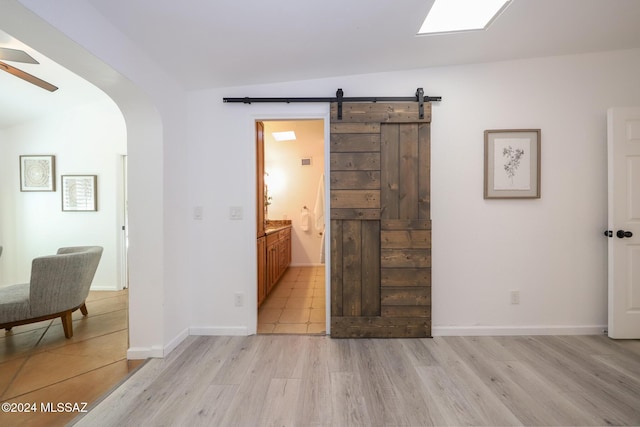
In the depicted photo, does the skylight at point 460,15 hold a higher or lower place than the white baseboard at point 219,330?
higher

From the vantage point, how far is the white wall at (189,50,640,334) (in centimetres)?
247

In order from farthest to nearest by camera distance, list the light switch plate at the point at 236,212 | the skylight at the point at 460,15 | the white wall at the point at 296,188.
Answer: the white wall at the point at 296,188 → the light switch plate at the point at 236,212 → the skylight at the point at 460,15

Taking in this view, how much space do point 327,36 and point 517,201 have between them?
224 centimetres

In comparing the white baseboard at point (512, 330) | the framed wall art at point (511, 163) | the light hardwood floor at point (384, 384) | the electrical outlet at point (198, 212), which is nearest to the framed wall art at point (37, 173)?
the electrical outlet at point (198, 212)

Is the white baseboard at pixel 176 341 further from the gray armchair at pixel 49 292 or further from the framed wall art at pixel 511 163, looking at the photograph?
the framed wall art at pixel 511 163

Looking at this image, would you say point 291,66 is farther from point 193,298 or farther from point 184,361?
point 184,361

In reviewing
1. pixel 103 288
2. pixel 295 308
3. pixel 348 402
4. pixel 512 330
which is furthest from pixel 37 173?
pixel 512 330

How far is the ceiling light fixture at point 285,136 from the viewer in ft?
16.2

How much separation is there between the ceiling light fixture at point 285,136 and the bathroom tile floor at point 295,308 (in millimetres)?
2678

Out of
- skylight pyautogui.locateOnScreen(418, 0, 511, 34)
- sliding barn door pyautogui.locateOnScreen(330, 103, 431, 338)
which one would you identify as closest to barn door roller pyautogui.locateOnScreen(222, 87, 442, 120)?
sliding barn door pyautogui.locateOnScreen(330, 103, 431, 338)

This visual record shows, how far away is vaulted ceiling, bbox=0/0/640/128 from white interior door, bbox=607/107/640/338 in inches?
35.0

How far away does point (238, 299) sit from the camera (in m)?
2.55

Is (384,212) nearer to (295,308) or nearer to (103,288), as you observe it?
(295,308)

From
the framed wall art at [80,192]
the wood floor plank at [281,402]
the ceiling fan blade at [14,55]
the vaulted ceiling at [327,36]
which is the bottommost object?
the wood floor plank at [281,402]
